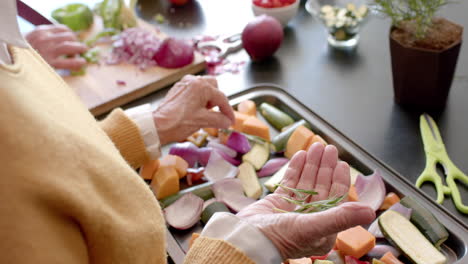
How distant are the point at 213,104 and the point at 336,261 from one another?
42 centimetres

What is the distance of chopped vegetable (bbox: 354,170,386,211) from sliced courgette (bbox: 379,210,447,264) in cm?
4

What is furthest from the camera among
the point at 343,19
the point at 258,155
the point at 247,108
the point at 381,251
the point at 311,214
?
the point at 343,19

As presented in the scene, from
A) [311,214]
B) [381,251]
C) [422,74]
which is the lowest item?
[381,251]

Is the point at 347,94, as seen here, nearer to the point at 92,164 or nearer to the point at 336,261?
the point at 336,261

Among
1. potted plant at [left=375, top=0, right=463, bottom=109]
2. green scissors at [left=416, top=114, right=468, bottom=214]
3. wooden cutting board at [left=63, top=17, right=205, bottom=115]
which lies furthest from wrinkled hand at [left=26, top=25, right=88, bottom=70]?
green scissors at [left=416, top=114, right=468, bottom=214]

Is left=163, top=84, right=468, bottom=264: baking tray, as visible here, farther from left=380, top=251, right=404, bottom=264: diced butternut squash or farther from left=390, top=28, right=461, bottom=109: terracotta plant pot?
left=390, top=28, right=461, bottom=109: terracotta plant pot

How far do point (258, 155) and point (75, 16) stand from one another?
88cm

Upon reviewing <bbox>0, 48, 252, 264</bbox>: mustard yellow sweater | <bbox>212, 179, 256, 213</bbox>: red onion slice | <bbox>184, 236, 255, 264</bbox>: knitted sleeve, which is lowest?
<bbox>212, 179, 256, 213</bbox>: red onion slice

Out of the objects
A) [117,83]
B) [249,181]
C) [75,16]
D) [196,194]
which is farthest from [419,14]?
[75,16]

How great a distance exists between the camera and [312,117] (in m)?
1.11

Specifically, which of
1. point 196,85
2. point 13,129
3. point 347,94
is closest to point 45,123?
point 13,129

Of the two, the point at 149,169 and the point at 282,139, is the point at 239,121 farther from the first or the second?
the point at 149,169

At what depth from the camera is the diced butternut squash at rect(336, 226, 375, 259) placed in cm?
81

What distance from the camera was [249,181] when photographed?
3.26ft
